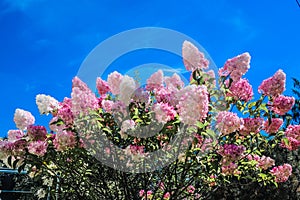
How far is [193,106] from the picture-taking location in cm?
203

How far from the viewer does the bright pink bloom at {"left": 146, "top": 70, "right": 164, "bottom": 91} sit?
2.56m

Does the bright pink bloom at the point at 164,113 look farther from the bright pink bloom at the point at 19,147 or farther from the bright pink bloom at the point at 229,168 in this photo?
the bright pink bloom at the point at 19,147

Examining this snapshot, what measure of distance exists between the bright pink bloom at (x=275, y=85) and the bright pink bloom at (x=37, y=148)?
63.7 inches

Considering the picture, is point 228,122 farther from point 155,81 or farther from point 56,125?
point 56,125

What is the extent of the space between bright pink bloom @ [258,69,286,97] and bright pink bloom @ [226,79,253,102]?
13 cm

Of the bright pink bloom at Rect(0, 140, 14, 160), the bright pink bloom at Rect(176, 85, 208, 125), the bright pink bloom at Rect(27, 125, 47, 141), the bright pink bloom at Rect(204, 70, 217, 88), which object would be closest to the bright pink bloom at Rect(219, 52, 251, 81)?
the bright pink bloom at Rect(204, 70, 217, 88)

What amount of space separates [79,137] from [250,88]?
4.12 feet

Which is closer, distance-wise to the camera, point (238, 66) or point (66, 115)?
point (66, 115)

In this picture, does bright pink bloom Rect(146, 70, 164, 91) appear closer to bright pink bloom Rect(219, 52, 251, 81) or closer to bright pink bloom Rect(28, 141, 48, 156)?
bright pink bloom Rect(219, 52, 251, 81)

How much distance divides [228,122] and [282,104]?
594 millimetres

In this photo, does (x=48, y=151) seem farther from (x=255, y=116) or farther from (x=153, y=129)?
(x=255, y=116)

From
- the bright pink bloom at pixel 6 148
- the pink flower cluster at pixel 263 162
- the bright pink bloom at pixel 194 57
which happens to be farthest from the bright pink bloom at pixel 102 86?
the pink flower cluster at pixel 263 162

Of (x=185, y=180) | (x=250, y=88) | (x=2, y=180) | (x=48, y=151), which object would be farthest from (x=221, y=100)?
(x=2, y=180)

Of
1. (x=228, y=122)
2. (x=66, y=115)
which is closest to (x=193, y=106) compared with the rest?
(x=228, y=122)
